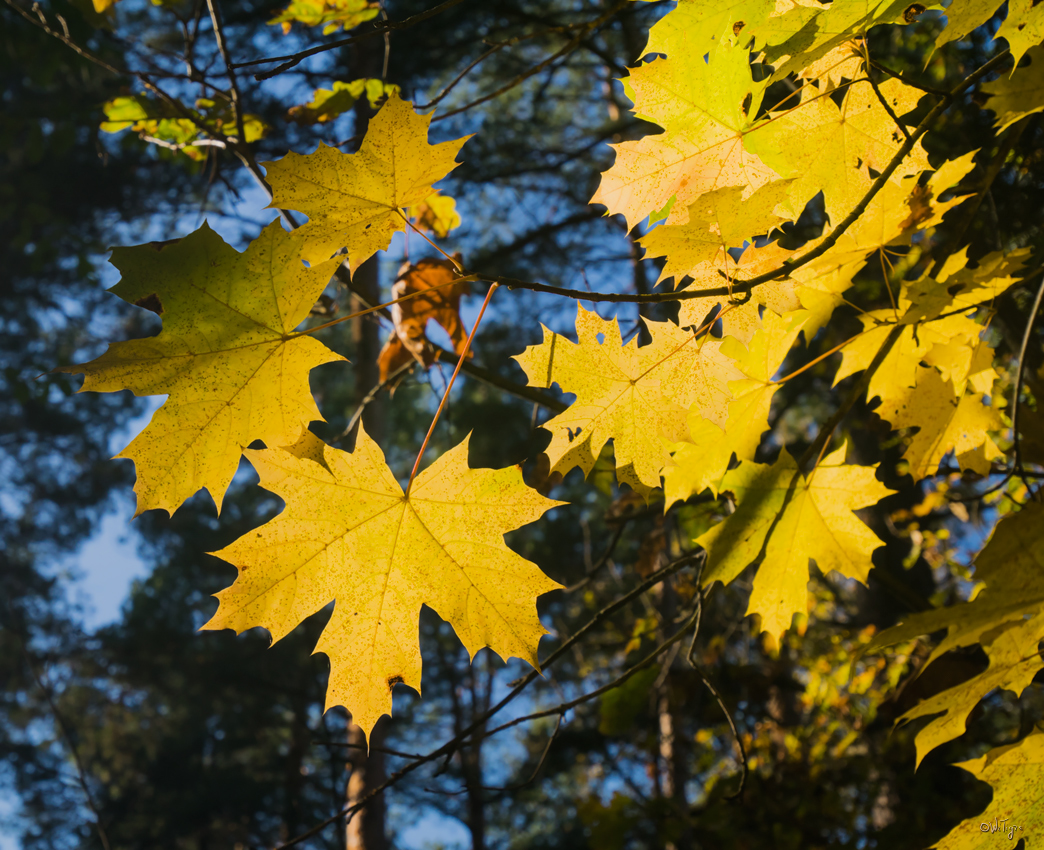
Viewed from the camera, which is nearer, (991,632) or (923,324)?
(991,632)

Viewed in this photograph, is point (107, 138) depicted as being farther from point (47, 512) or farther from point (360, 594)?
point (360, 594)

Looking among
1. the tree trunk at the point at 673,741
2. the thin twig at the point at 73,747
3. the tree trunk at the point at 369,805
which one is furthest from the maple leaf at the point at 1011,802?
the tree trunk at the point at 673,741

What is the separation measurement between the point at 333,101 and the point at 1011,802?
7.14ft

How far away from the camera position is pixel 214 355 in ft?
2.93

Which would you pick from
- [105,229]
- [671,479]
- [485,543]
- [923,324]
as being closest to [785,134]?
[923,324]

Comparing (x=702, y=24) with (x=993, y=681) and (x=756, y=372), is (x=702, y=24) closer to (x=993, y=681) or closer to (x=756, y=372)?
(x=756, y=372)

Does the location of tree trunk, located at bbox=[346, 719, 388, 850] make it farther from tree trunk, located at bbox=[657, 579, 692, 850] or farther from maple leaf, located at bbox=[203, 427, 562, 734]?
maple leaf, located at bbox=[203, 427, 562, 734]

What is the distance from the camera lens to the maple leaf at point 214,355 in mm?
861

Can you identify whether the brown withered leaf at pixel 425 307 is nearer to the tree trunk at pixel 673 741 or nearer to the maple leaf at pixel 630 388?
the maple leaf at pixel 630 388

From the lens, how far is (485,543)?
3.12ft

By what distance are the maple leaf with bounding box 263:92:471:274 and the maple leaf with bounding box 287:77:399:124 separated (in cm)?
119

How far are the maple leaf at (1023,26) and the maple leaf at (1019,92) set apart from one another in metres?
0.12

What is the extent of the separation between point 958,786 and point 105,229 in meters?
10.4

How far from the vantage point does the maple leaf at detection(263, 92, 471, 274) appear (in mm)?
870
